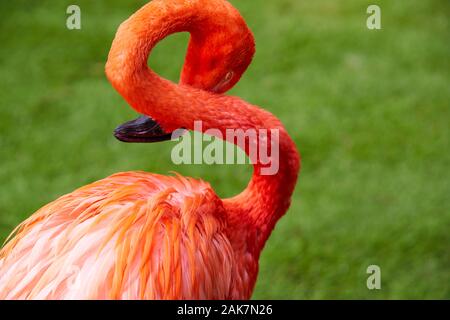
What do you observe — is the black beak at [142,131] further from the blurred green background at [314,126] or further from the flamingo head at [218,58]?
the blurred green background at [314,126]

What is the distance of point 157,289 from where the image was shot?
2.24m

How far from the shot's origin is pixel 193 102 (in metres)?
2.37

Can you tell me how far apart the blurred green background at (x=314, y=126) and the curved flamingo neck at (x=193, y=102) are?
1.36 metres

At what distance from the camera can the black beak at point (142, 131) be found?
240 centimetres

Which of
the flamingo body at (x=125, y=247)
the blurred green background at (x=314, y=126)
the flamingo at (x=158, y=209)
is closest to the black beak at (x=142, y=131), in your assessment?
the flamingo at (x=158, y=209)

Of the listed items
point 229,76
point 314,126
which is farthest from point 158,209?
point 314,126

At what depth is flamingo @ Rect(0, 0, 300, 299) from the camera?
7.21 ft

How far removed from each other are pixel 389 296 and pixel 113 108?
102 inches

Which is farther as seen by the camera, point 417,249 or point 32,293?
point 417,249

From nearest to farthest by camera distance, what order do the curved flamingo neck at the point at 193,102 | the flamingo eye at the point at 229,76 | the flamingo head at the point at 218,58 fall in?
the curved flamingo neck at the point at 193,102, the flamingo head at the point at 218,58, the flamingo eye at the point at 229,76

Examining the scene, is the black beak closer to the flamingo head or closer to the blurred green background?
the flamingo head
